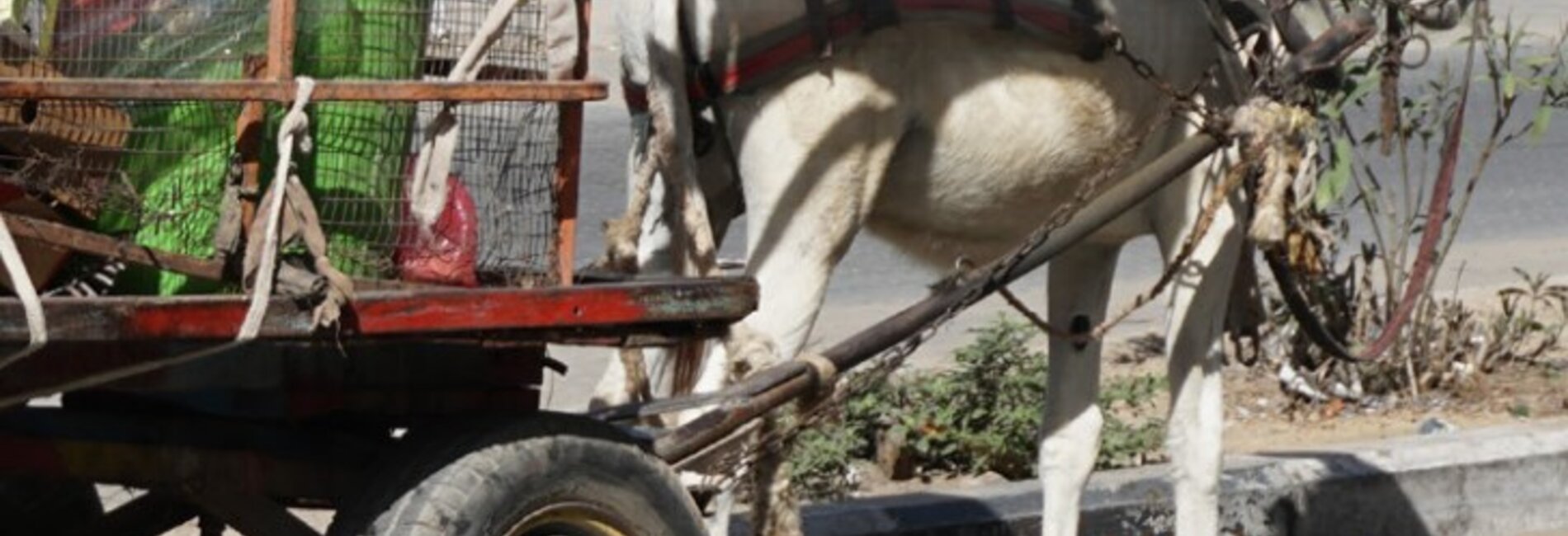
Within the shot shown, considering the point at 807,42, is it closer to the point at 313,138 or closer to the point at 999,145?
the point at 999,145

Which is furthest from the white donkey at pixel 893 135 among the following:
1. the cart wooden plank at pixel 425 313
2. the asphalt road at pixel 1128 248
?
the asphalt road at pixel 1128 248

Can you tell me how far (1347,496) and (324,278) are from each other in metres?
3.97

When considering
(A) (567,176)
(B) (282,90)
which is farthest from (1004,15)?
(B) (282,90)

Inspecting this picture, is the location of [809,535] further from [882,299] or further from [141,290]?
[882,299]

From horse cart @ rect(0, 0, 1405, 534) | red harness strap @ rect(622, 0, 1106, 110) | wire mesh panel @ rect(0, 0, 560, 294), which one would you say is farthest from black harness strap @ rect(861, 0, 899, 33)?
wire mesh panel @ rect(0, 0, 560, 294)

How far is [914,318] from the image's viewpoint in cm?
568

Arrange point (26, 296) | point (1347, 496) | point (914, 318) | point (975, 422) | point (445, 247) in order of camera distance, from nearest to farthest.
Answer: point (26, 296), point (445, 247), point (914, 318), point (1347, 496), point (975, 422)

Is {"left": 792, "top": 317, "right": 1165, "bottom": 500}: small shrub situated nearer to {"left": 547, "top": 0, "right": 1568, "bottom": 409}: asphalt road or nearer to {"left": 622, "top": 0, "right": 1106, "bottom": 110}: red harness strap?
{"left": 547, "top": 0, "right": 1568, "bottom": 409}: asphalt road

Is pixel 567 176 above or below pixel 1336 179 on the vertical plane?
below

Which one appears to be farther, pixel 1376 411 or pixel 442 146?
pixel 1376 411

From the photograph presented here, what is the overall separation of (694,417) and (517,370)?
0.46 metres

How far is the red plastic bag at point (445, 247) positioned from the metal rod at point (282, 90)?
0.20m

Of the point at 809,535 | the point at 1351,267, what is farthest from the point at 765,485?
the point at 1351,267

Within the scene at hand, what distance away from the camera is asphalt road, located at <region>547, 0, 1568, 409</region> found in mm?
10711
